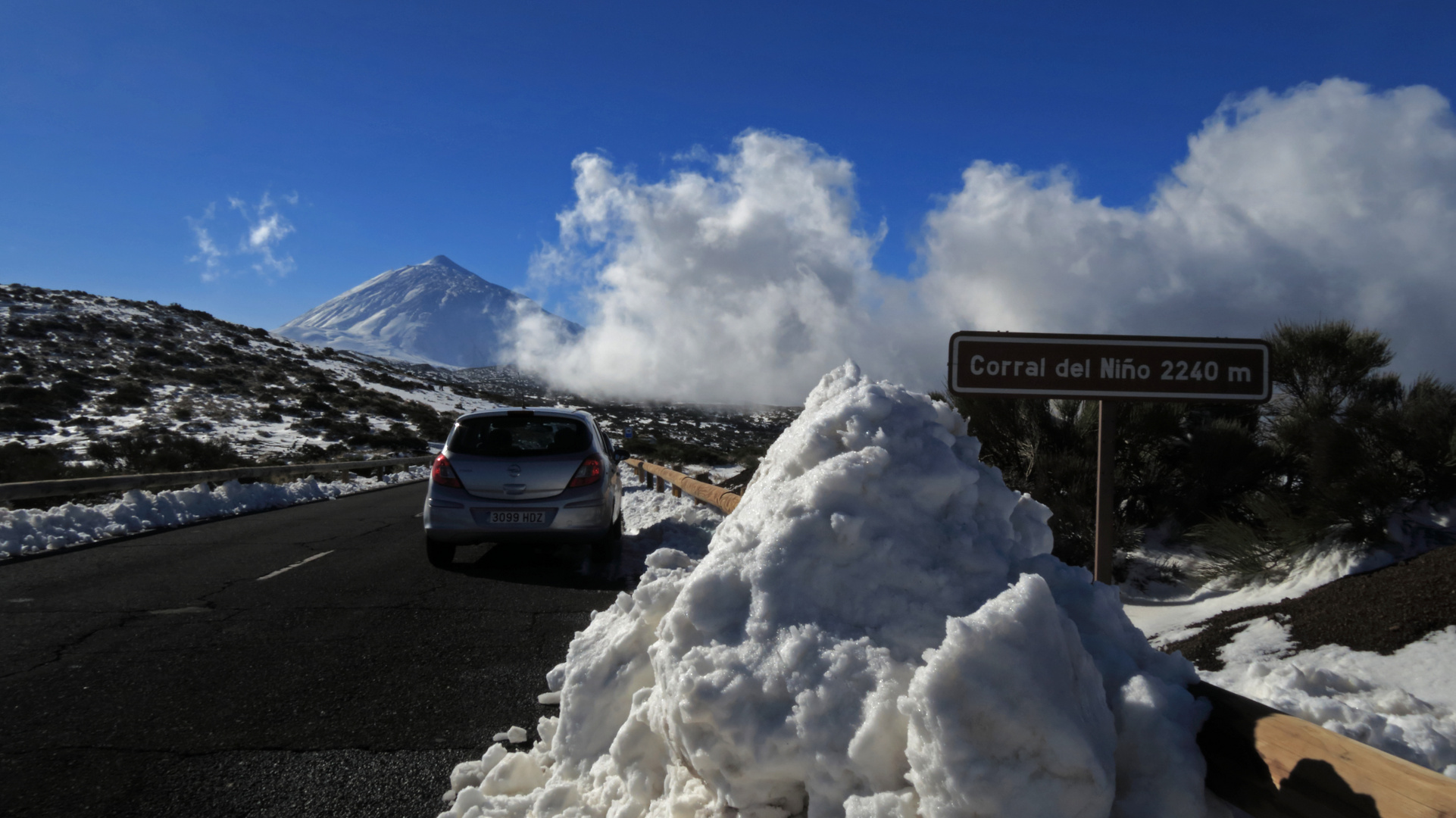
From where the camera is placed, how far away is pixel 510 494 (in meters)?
7.82

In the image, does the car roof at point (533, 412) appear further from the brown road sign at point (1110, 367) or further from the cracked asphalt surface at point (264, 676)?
the brown road sign at point (1110, 367)

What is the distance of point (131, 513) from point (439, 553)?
613cm

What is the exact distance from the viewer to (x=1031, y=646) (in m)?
1.65

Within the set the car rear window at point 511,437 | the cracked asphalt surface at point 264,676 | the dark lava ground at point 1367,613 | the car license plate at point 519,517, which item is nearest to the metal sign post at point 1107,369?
the dark lava ground at point 1367,613

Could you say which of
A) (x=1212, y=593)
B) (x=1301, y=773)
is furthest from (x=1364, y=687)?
(x=1212, y=593)

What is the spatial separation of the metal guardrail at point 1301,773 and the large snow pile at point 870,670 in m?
0.06

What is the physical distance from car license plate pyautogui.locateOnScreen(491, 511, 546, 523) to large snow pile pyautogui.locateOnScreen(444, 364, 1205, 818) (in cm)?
498

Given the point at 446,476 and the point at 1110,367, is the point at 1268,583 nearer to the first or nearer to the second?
the point at 1110,367

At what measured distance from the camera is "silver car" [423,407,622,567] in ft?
25.4

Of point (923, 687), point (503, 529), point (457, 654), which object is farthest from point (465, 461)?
point (923, 687)

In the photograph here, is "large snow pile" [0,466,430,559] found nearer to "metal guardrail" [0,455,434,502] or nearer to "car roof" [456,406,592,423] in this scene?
"metal guardrail" [0,455,434,502]

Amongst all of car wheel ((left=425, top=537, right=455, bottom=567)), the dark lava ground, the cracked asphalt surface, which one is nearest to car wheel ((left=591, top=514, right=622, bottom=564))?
the cracked asphalt surface

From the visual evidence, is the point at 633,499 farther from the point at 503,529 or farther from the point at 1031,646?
the point at 1031,646

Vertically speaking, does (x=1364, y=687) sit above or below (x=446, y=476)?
below
